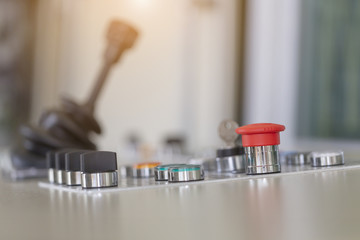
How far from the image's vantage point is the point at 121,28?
40.5 inches

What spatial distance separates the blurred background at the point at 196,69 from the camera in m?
3.08

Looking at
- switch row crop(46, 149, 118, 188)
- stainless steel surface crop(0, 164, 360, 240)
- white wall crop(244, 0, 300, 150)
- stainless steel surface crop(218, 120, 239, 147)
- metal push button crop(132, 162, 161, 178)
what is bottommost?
stainless steel surface crop(0, 164, 360, 240)

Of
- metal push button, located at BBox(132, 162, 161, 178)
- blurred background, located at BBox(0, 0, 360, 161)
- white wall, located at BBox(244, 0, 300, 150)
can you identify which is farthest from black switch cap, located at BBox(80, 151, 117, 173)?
white wall, located at BBox(244, 0, 300, 150)

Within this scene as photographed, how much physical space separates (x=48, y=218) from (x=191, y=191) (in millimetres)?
161

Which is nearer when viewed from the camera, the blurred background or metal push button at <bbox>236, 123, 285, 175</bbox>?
metal push button at <bbox>236, 123, 285, 175</bbox>

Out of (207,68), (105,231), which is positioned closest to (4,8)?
(207,68)

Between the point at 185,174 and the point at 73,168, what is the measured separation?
13cm

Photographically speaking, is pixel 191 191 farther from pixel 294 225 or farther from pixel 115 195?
pixel 294 225

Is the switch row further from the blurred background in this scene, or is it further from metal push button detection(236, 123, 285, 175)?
the blurred background

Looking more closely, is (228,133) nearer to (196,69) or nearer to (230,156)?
(230,156)

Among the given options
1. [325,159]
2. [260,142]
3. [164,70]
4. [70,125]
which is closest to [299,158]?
[325,159]

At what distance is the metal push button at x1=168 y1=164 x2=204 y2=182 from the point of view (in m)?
0.58

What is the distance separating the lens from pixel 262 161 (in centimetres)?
60

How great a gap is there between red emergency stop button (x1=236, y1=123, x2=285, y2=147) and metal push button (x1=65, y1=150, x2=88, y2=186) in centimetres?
19
